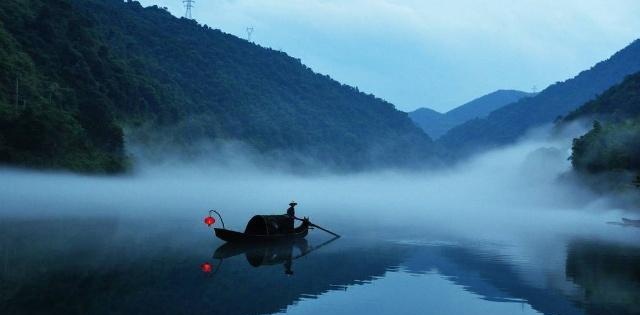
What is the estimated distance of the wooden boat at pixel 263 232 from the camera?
36.9 meters

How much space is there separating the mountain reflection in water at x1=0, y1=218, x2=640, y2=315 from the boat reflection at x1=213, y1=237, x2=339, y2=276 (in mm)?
81

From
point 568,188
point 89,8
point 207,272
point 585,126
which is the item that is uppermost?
point 89,8

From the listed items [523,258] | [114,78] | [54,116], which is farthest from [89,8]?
[523,258]

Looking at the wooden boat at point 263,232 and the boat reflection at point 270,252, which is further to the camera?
the wooden boat at point 263,232

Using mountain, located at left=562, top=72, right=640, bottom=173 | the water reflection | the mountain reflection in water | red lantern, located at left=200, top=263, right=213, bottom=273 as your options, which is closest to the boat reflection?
the mountain reflection in water

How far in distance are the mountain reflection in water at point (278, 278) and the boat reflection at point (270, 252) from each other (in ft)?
0.26

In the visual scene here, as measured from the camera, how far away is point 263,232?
40000 mm

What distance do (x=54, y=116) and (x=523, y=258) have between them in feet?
233

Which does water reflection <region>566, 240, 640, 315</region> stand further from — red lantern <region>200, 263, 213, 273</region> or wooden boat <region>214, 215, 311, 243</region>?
wooden boat <region>214, 215, 311, 243</region>

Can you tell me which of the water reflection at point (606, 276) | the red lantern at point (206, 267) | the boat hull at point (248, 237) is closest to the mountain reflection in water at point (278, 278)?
the water reflection at point (606, 276)

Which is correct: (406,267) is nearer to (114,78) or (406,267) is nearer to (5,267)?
(5,267)

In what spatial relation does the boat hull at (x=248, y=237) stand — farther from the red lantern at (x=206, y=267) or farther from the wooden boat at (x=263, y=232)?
the red lantern at (x=206, y=267)

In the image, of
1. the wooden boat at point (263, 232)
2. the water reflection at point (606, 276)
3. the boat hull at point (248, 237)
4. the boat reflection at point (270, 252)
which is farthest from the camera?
the wooden boat at point (263, 232)

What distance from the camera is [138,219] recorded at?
5178 centimetres
